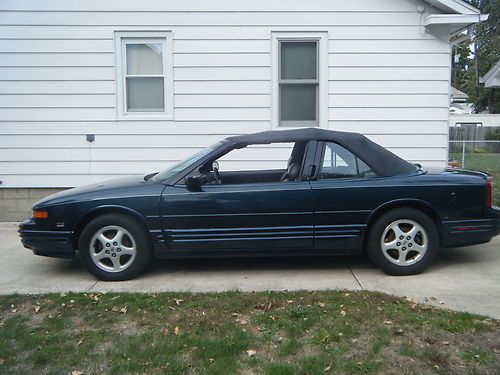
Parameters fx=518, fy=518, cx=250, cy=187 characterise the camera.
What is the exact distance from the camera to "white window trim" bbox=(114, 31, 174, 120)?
824 centimetres

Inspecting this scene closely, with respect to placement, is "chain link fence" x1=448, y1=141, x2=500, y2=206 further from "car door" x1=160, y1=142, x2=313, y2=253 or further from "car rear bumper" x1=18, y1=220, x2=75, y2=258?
"car rear bumper" x1=18, y1=220, x2=75, y2=258

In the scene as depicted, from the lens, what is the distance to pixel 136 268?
17.7 ft

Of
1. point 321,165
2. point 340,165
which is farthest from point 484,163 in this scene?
point 321,165

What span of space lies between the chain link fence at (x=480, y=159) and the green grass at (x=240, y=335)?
19.4ft

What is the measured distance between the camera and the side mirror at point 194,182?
527 centimetres

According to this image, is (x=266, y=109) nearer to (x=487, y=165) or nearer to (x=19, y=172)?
(x=19, y=172)

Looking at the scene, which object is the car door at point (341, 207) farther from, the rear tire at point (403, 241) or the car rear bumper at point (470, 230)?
the car rear bumper at point (470, 230)

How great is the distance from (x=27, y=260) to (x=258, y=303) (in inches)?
130

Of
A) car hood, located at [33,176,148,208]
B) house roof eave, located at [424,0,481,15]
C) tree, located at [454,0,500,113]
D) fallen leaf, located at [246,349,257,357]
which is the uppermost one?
tree, located at [454,0,500,113]

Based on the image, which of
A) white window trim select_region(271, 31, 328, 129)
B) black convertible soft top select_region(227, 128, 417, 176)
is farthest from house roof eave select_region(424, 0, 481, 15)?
black convertible soft top select_region(227, 128, 417, 176)

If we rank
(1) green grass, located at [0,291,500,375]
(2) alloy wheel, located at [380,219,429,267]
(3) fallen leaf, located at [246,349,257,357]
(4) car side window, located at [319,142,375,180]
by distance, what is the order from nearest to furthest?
1. (1) green grass, located at [0,291,500,375]
2. (3) fallen leaf, located at [246,349,257,357]
3. (2) alloy wheel, located at [380,219,429,267]
4. (4) car side window, located at [319,142,375,180]

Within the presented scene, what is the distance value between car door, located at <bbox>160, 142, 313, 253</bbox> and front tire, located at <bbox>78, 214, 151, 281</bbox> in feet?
1.01

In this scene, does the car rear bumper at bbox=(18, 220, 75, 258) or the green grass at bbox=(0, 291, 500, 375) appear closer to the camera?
the green grass at bbox=(0, 291, 500, 375)

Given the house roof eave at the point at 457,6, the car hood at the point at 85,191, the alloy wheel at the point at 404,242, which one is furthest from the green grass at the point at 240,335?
the house roof eave at the point at 457,6
